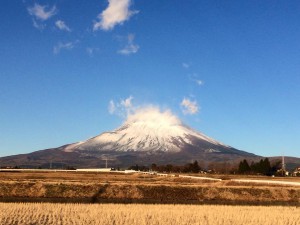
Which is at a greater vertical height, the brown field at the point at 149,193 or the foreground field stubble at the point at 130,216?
the brown field at the point at 149,193


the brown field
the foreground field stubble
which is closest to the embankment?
the brown field

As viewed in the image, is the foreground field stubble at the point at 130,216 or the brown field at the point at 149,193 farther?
the brown field at the point at 149,193

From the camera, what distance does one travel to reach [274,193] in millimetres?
54969

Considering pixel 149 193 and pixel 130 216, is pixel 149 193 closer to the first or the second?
pixel 149 193

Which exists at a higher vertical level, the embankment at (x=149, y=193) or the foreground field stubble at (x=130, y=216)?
the embankment at (x=149, y=193)

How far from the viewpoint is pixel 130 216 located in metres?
30.5

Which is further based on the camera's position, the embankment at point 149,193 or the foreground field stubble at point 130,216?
the embankment at point 149,193

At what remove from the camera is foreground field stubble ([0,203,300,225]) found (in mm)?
27953

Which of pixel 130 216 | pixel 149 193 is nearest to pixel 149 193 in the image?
pixel 149 193

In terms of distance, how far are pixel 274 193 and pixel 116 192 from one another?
18118 mm

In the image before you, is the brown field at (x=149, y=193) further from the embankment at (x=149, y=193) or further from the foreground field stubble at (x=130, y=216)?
the foreground field stubble at (x=130, y=216)

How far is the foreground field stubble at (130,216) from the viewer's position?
2795 cm

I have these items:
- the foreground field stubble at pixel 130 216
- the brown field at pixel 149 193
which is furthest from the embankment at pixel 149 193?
the foreground field stubble at pixel 130 216

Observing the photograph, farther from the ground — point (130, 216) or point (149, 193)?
point (149, 193)
